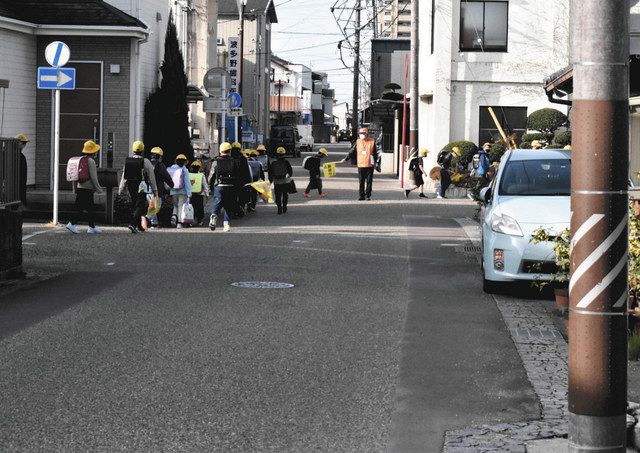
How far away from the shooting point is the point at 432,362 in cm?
933

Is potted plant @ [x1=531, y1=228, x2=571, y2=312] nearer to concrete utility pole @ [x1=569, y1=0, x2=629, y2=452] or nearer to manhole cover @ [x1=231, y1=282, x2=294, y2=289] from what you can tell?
manhole cover @ [x1=231, y1=282, x2=294, y2=289]

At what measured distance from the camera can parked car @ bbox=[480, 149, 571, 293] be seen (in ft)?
42.9

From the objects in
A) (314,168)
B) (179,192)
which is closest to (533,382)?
(179,192)

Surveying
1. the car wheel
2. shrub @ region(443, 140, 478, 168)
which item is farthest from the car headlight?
shrub @ region(443, 140, 478, 168)

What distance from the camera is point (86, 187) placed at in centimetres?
2088

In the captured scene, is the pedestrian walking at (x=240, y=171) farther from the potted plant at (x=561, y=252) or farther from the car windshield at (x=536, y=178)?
the potted plant at (x=561, y=252)

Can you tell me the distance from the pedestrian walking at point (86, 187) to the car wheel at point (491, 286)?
920 centimetres

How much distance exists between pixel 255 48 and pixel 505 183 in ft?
222

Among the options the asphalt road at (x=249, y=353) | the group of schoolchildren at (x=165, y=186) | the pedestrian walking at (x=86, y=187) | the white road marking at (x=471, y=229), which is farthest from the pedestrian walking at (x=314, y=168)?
the asphalt road at (x=249, y=353)

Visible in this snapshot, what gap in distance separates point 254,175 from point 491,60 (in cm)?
1233

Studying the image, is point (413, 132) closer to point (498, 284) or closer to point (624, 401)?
point (498, 284)

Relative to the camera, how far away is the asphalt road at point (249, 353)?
7.02 m

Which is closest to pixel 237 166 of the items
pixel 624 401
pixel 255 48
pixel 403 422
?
pixel 403 422

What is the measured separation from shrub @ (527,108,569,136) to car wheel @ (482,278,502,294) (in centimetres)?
2284
